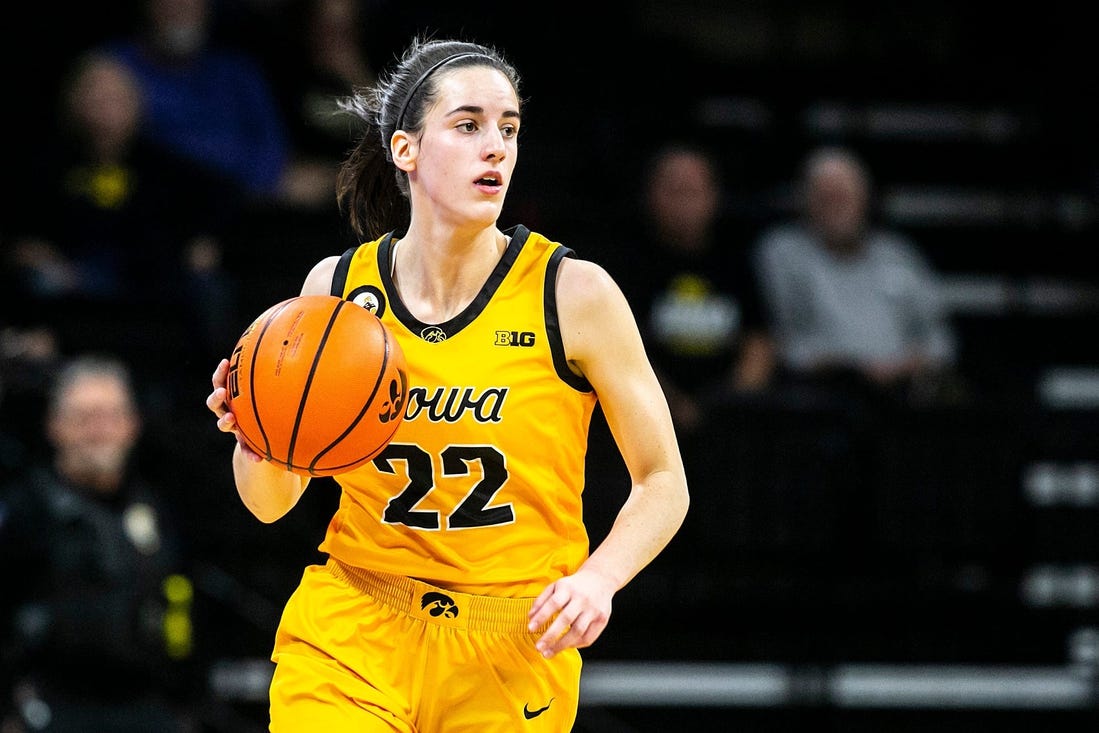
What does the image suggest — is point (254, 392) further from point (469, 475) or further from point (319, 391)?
point (469, 475)

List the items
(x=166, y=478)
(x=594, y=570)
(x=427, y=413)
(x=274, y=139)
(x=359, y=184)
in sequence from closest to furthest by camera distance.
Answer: (x=594, y=570) < (x=427, y=413) < (x=359, y=184) < (x=166, y=478) < (x=274, y=139)

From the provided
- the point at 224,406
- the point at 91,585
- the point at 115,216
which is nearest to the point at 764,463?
the point at 91,585

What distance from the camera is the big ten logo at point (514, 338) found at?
3.43 metres

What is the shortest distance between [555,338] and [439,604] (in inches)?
24.2

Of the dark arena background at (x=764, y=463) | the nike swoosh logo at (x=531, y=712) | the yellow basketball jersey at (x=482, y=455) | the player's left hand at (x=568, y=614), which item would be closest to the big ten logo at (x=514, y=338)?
the yellow basketball jersey at (x=482, y=455)

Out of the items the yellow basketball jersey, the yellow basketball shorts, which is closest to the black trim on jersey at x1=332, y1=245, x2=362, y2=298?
the yellow basketball jersey

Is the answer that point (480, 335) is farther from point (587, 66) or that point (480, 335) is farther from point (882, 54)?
point (882, 54)

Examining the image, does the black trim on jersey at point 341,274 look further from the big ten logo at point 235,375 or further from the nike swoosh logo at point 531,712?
the nike swoosh logo at point 531,712

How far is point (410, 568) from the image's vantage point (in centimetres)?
342

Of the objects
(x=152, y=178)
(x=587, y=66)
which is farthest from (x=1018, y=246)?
(x=152, y=178)

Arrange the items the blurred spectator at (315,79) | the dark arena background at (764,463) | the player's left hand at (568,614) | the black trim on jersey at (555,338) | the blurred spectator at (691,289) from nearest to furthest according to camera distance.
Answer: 1. the player's left hand at (568,614)
2. the black trim on jersey at (555,338)
3. the dark arena background at (764,463)
4. the blurred spectator at (691,289)
5. the blurred spectator at (315,79)

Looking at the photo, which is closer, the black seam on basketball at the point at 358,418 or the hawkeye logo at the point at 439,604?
the black seam on basketball at the point at 358,418

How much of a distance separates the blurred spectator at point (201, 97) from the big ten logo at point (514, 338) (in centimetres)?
446

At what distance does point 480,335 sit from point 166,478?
11.9ft
